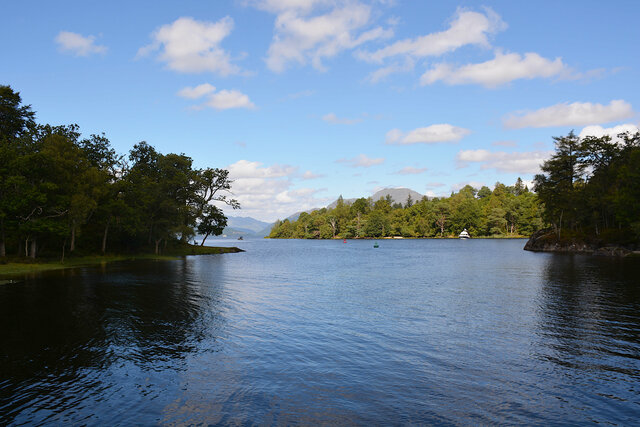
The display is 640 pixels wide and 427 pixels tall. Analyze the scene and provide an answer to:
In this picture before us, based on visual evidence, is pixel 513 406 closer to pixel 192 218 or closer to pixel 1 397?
pixel 1 397

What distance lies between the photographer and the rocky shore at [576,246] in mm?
84188

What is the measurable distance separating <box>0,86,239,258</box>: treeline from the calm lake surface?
23.9 m

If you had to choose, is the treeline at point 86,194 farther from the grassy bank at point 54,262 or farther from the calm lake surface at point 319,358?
the calm lake surface at point 319,358

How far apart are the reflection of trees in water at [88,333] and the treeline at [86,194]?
826 inches

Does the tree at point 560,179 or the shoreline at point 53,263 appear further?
the tree at point 560,179

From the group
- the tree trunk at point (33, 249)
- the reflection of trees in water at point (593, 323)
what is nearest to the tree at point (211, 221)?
the tree trunk at point (33, 249)

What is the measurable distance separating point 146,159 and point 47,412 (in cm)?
9739

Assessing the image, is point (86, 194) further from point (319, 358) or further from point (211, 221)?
point (319, 358)

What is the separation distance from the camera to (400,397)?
13977 mm

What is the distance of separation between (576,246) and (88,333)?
11009 centimetres

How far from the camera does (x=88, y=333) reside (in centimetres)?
2247

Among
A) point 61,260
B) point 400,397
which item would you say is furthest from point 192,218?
point 400,397

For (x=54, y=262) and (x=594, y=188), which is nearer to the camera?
(x=54, y=262)

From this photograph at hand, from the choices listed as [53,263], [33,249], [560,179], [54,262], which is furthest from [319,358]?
[560,179]
